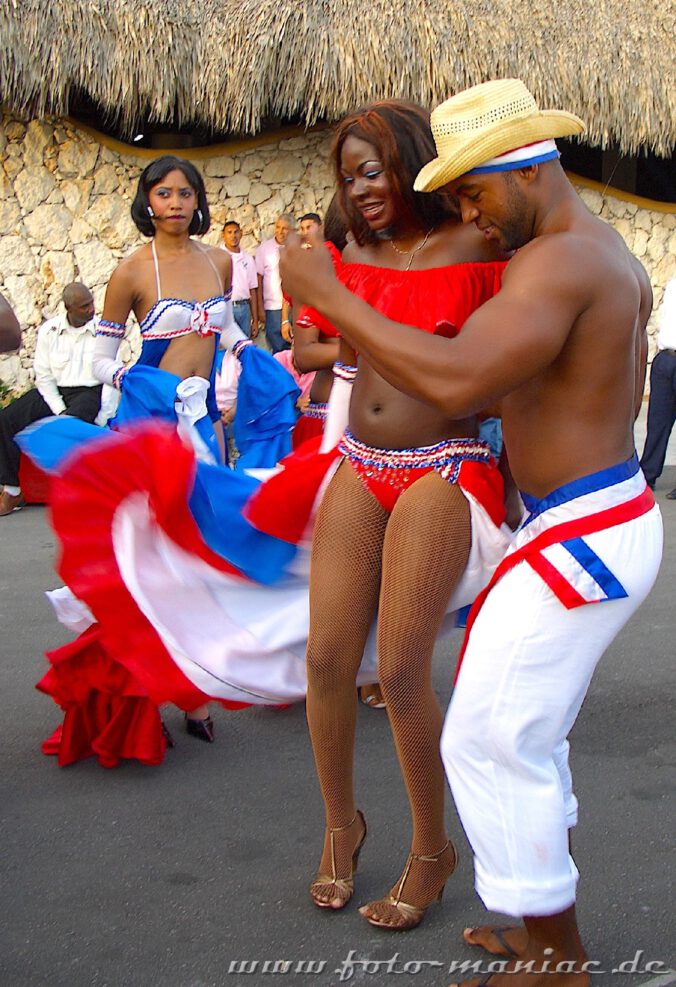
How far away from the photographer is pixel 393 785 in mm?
3764

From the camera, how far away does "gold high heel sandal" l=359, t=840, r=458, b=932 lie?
291cm

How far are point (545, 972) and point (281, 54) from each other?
9996 mm

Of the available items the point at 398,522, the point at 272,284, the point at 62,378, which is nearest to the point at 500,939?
the point at 398,522

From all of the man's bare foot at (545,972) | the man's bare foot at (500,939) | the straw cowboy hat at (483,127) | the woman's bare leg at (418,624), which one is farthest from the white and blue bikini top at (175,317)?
the man's bare foot at (545,972)

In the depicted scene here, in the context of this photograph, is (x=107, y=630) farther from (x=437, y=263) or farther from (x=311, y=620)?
(x=437, y=263)

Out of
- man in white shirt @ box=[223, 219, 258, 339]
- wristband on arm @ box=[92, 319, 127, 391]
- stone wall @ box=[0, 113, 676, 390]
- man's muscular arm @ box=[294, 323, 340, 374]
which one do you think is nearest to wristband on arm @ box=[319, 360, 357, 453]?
man's muscular arm @ box=[294, 323, 340, 374]

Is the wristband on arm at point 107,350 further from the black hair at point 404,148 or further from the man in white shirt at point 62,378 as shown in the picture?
the man in white shirt at point 62,378

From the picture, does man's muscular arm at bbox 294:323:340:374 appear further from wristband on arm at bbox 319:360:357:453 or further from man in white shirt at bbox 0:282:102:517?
man in white shirt at bbox 0:282:102:517

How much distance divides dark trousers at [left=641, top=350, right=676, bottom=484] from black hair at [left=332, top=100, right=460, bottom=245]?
645 centimetres

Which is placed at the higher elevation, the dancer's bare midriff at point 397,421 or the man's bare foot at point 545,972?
the dancer's bare midriff at point 397,421

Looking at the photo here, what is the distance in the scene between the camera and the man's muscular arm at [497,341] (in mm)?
2230

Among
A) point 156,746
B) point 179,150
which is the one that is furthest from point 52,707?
point 179,150

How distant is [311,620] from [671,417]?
6829 millimetres

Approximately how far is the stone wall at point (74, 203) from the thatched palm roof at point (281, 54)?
42cm
